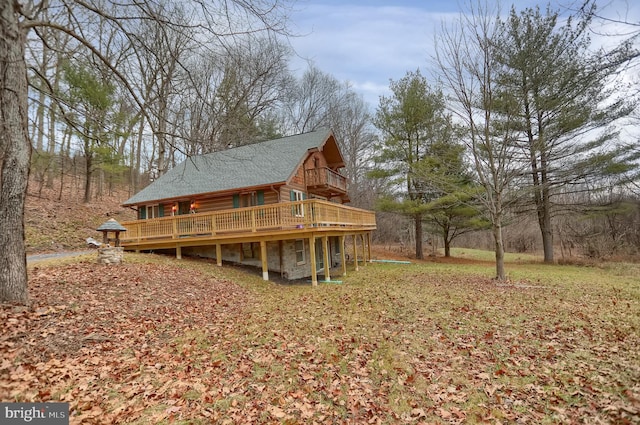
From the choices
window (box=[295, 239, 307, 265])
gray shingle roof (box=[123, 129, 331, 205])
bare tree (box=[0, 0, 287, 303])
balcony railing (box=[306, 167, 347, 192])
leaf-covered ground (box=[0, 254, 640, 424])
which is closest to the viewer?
leaf-covered ground (box=[0, 254, 640, 424])

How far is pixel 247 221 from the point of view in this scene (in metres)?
12.8

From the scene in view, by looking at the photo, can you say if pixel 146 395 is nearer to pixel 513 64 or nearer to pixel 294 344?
pixel 294 344

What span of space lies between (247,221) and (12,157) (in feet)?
25.4

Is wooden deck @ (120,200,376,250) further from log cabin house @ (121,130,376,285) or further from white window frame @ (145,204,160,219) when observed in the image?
white window frame @ (145,204,160,219)

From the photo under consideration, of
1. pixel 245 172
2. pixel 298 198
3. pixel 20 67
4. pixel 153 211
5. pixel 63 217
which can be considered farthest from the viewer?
pixel 63 217

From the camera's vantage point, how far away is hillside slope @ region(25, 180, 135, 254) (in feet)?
49.6

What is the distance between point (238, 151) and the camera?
19.5m

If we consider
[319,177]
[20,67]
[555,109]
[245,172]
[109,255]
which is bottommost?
[109,255]

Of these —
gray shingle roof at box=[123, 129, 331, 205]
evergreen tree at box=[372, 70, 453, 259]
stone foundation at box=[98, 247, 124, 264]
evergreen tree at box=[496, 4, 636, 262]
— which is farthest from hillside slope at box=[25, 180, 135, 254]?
evergreen tree at box=[496, 4, 636, 262]

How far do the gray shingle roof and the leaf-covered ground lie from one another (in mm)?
7355

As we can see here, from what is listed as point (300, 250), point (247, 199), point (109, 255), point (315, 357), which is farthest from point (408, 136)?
point (315, 357)

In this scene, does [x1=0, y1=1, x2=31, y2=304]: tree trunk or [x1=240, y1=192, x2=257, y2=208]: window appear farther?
[x1=240, y1=192, x2=257, y2=208]: window

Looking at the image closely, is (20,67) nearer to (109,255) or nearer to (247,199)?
(109,255)

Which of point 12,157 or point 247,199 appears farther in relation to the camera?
point 247,199
